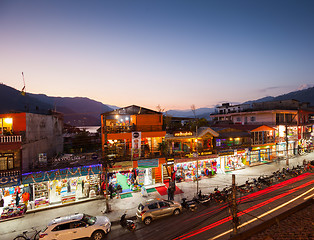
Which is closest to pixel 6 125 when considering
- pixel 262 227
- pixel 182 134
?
pixel 182 134

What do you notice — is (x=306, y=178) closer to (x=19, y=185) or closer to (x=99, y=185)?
(x=99, y=185)

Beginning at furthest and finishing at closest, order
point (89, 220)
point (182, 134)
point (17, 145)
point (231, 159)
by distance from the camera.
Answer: point (231, 159) < point (182, 134) < point (17, 145) < point (89, 220)

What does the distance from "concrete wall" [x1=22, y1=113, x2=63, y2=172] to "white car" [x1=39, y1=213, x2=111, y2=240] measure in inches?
332

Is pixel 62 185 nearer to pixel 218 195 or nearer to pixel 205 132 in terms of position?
pixel 218 195

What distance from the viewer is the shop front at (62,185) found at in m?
16.2

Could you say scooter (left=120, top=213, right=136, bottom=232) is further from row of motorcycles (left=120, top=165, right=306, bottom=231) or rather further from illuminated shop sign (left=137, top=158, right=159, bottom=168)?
illuminated shop sign (left=137, top=158, right=159, bottom=168)

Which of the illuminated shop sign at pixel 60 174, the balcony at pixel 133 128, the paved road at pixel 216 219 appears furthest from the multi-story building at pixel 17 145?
the paved road at pixel 216 219

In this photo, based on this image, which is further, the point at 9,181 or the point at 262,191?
the point at 262,191

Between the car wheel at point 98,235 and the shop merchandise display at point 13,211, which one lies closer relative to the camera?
the car wheel at point 98,235

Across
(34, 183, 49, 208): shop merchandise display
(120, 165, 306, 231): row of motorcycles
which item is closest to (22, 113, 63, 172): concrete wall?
(34, 183, 49, 208): shop merchandise display

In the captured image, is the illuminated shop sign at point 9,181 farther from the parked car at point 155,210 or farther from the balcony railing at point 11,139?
the parked car at point 155,210

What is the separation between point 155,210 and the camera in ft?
45.0

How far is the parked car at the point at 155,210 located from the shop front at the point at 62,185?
7271 millimetres

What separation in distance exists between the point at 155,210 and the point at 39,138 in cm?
1647
